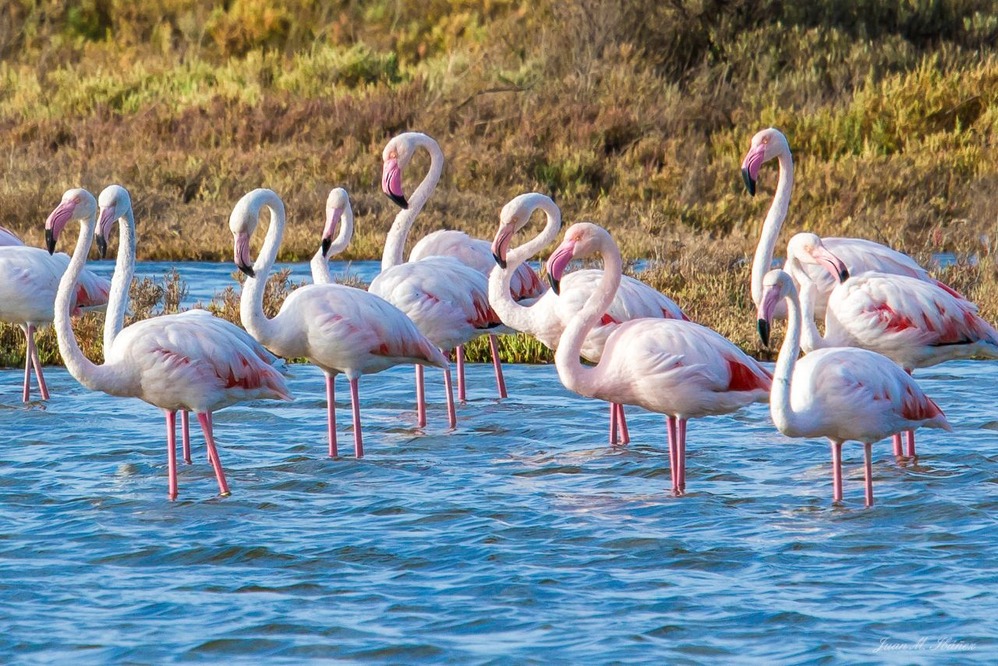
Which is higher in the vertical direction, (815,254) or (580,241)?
(580,241)

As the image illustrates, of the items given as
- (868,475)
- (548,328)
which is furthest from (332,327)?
(868,475)

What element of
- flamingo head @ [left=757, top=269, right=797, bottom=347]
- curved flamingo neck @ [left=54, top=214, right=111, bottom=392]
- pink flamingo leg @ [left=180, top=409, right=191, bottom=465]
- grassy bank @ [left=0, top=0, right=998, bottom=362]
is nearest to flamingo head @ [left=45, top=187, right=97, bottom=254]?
curved flamingo neck @ [left=54, top=214, right=111, bottom=392]

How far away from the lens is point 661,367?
21.2 feet

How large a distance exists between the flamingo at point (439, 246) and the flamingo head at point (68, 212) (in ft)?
6.14

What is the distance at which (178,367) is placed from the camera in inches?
252

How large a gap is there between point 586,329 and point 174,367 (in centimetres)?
183

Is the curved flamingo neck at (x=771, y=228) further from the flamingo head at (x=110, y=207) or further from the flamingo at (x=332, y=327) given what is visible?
the flamingo head at (x=110, y=207)

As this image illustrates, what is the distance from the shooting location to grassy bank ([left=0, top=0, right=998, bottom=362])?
1475 centimetres

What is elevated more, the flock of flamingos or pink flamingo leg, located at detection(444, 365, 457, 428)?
the flock of flamingos

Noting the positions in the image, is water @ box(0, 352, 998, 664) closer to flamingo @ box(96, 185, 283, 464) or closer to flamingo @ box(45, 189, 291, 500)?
flamingo @ box(45, 189, 291, 500)

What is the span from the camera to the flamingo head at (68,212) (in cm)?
679

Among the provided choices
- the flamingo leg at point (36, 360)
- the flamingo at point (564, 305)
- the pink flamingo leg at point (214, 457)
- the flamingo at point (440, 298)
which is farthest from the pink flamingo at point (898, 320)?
the flamingo leg at point (36, 360)

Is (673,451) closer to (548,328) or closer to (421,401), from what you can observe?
(548,328)

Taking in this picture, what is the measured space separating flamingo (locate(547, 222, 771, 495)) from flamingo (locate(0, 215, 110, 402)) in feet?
10.4
